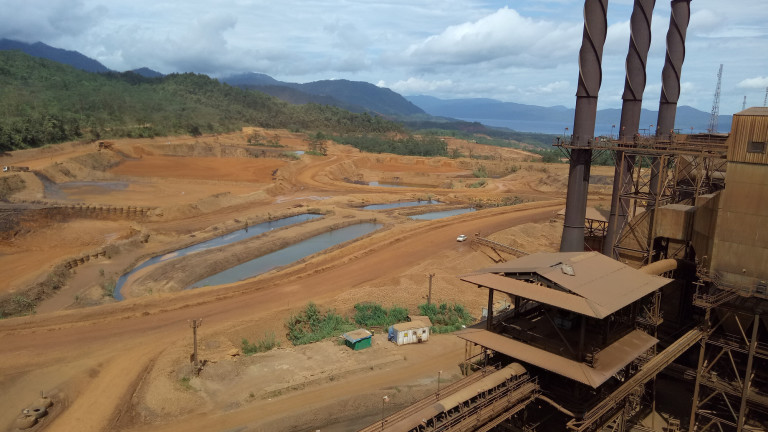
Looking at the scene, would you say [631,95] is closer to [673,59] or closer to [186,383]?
[673,59]

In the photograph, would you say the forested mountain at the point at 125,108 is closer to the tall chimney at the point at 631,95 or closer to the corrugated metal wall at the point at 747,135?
the tall chimney at the point at 631,95

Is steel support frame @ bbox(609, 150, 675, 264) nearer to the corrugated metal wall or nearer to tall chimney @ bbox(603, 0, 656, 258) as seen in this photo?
tall chimney @ bbox(603, 0, 656, 258)

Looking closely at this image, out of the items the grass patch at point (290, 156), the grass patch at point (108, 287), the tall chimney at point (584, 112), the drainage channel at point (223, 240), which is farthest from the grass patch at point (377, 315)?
the grass patch at point (290, 156)

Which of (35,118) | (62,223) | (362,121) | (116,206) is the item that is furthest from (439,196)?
(362,121)

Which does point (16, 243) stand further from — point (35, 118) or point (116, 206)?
point (35, 118)

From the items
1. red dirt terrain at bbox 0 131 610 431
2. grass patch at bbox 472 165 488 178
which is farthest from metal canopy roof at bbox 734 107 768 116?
grass patch at bbox 472 165 488 178
